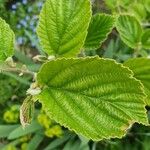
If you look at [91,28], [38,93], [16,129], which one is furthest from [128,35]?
[16,129]

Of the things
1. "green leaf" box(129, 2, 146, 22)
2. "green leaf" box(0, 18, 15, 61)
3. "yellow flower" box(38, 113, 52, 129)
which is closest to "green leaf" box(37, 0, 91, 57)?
"green leaf" box(0, 18, 15, 61)

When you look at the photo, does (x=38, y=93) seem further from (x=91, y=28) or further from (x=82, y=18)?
(x=91, y=28)

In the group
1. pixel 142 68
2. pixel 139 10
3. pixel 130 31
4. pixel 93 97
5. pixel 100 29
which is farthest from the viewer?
pixel 139 10

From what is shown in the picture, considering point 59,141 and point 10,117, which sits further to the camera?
point 10,117

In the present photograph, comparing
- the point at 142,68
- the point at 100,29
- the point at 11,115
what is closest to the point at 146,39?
the point at 100,29

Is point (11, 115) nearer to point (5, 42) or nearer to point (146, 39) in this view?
point (146, 39)
